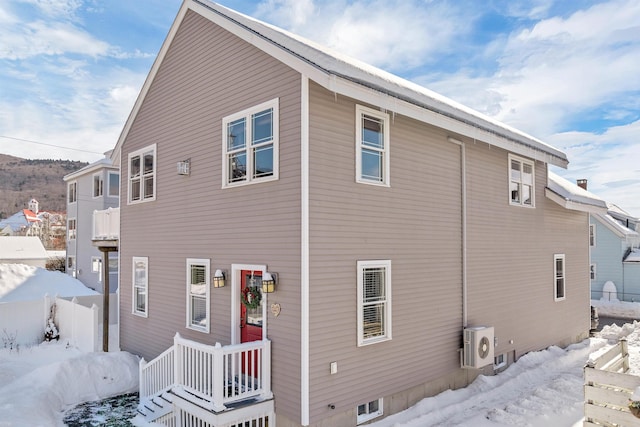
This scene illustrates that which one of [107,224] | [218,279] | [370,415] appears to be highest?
[107,224]

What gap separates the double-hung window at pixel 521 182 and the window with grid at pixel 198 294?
847 cm

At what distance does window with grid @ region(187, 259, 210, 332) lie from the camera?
895 centimetres

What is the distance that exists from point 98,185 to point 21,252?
1200cm

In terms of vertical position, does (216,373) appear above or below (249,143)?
below

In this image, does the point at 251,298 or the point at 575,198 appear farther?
the point at 575,198

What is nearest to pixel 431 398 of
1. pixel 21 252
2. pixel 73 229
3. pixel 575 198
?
pixel 575 198

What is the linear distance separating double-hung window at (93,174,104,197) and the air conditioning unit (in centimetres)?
2138

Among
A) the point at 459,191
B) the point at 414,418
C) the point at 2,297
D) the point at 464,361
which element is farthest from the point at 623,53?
the point at 2,297

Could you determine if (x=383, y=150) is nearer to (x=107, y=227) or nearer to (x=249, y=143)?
(x=249, y=143)

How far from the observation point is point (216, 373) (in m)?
6.54

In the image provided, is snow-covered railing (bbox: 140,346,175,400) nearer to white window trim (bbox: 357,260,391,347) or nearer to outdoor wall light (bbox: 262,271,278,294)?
outdoor wall light (bbox: 262,271,278,294)

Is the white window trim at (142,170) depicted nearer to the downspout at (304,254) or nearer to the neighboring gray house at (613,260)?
the downspout at (304,254)

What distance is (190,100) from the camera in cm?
988

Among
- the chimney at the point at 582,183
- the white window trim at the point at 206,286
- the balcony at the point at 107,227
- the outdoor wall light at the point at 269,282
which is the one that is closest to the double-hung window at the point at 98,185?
the balcony at the point at 107,227
